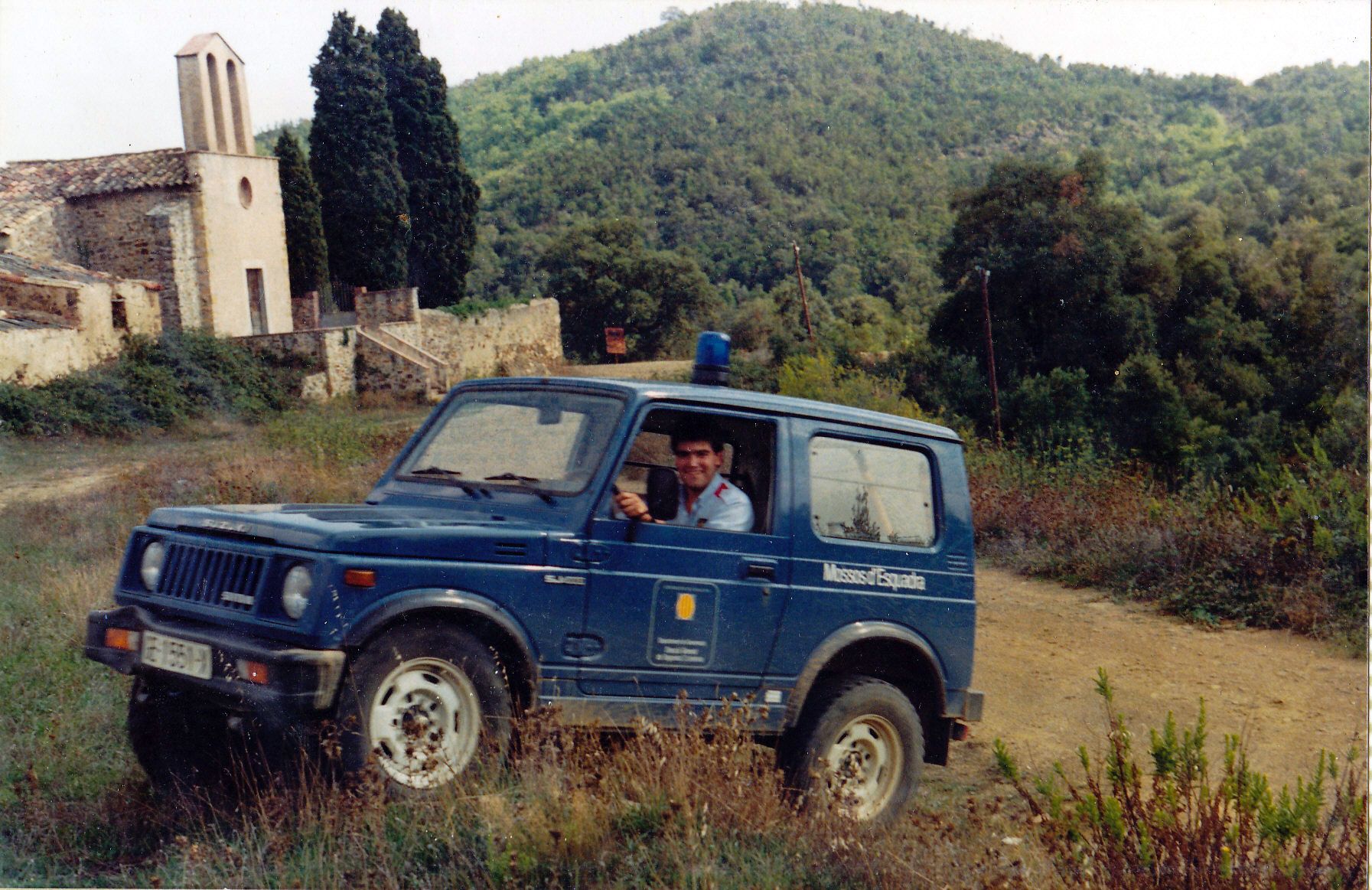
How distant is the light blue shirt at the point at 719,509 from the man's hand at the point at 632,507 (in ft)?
0.95

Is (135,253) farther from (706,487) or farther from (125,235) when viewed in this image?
(706,487)

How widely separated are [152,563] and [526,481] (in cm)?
153

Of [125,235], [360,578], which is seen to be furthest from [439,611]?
[125,235]

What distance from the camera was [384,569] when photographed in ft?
13.3

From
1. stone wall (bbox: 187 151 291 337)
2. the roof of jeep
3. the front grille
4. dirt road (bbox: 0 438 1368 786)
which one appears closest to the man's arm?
the roof of jeep

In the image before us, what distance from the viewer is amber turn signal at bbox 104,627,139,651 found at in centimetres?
450

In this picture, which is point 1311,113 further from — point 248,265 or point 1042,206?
point 248,265

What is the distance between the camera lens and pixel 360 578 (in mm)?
3980

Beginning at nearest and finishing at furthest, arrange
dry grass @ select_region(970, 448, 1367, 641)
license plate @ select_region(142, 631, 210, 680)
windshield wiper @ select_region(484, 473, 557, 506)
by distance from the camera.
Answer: license plate @ select_region(142, 631, 210, 680) → windshield wiper @ select_region(484, 473, 557, 506) → dry grass @ select_region(970, 448, 1367, 641)

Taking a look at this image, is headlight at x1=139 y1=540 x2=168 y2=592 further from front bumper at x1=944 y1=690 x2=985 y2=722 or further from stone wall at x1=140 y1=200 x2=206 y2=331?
stone wall at x1=140 y1=200 x2=206 y2=331

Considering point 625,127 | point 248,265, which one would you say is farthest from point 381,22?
point 625,127

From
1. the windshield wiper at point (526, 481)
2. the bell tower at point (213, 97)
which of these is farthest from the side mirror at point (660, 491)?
the bell tower at point (213, 97)

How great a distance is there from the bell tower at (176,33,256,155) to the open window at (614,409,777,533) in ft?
21.9

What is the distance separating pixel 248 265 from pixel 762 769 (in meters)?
18.3
